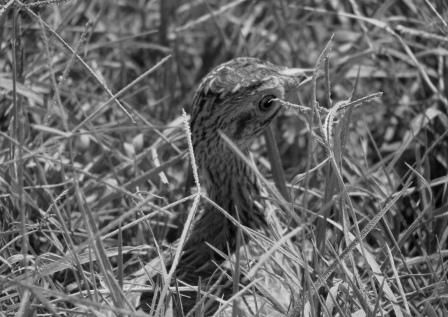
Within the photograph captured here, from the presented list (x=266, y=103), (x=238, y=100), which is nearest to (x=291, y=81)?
(x=266, y=103)

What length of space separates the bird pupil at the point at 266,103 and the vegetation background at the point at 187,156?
243 mm

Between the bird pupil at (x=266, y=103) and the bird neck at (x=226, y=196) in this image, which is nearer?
the bird pupil at (x=266, y=103)

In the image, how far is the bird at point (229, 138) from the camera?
3828mm

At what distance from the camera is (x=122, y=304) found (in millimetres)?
2883

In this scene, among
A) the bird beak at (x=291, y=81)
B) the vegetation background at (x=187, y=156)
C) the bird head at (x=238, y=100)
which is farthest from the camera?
the bird beak at (x=291, y=81)

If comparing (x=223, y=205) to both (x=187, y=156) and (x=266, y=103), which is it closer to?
(x=187, y=156)

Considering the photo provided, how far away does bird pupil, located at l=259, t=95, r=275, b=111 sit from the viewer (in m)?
3.89

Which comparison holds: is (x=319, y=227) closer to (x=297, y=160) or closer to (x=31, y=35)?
(x=297, y=160)

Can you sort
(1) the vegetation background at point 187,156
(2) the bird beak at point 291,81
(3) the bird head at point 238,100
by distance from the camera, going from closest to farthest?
(1) the vegetation background at point 187,156
(3) the bird head at point 238,100
(2) the bird beak at point 291,81

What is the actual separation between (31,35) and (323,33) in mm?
1809

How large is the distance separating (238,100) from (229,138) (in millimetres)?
171

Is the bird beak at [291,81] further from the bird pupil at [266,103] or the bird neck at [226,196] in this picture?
the bird neck at [226,196]

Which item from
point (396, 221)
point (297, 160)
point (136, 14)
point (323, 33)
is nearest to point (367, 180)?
point (396, 221)

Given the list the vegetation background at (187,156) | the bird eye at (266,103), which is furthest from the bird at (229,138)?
the vegetation background at (187,156)
